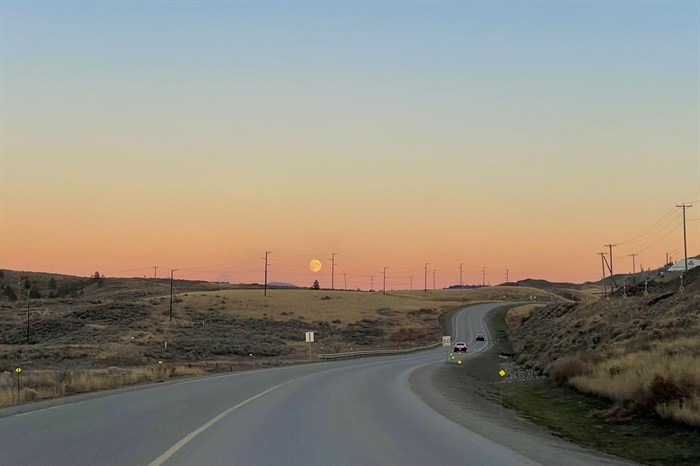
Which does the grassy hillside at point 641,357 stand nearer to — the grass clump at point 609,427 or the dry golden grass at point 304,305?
the grass clump at point 609,427

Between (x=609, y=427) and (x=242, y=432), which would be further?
(x=609, y=427)

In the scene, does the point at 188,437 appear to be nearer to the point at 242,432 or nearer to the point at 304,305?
the point at 242,432

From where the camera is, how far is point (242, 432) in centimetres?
1199

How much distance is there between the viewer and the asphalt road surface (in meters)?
9.39

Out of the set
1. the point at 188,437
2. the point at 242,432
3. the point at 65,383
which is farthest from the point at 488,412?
the point at 65,383

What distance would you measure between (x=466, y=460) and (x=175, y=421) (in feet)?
22.2

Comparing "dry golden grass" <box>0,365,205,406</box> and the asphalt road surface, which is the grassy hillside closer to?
the asphalt road surface

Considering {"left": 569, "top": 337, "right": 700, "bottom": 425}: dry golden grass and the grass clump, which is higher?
{"left": 569, "top": 337, "right": 700, "bottom": 425}: dry golden grass

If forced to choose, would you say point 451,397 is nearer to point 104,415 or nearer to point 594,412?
point 594,412

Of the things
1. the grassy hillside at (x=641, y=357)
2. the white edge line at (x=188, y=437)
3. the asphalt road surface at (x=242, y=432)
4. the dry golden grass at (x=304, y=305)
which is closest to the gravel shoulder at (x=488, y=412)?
the asphalt road surface at (x=242, y=432)

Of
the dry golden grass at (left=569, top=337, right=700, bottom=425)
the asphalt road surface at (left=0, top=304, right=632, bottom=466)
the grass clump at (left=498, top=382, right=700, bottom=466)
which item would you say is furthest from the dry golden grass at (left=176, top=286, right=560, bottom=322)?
the asphalt road surface at (left=0, top=304, right=632, bottom=466)

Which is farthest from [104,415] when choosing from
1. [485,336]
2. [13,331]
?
[485,336]

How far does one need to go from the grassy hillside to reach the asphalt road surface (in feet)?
15.4

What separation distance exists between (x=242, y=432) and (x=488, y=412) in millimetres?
8968
